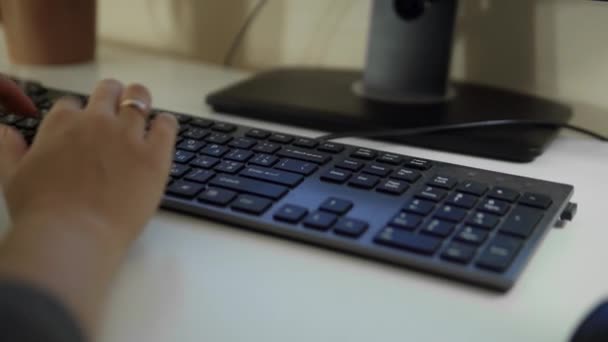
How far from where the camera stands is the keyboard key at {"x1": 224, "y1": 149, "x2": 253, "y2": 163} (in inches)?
22.6

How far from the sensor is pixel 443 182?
1.77ft

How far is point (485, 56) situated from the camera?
82cm

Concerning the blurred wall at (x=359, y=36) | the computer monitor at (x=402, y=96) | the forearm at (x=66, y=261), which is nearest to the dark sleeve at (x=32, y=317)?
the forearm at (x=66, y=261)

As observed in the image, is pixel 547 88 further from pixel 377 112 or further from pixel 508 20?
pixel 377 112

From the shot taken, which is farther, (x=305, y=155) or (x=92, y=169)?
(x=305, y=155)

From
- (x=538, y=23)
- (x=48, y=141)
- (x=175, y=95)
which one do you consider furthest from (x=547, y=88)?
(x=48, y=141)

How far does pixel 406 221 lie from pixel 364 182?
0.22 ft

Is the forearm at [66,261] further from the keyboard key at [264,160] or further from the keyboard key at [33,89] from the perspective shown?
the keyboard key at [33,89]

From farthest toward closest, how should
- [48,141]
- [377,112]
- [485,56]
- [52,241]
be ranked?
[485,56]
[377,112]
[48,141]
[52,241]

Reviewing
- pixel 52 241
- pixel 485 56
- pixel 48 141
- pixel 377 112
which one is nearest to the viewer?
pixel 52 241

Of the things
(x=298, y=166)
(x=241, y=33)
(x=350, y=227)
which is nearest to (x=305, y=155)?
(x=298, y=166)

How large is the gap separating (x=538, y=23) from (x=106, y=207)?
53cm

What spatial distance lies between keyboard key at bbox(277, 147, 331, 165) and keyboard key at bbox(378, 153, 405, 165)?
0.14 ft

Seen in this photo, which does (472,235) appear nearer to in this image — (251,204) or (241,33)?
(251,204)
